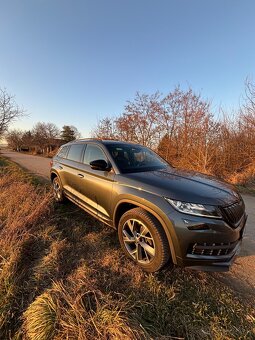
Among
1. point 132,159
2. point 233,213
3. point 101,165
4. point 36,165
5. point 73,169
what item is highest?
point 132,159

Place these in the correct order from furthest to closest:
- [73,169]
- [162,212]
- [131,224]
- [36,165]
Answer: [36,165], [73,169], [131,224], [162,212]

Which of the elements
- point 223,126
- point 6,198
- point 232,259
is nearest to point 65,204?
point 6,198

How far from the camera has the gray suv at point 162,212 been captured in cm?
235

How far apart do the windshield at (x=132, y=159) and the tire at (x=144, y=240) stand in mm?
826

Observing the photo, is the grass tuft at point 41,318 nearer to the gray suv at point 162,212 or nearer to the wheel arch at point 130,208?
the gray suv at point 162,212

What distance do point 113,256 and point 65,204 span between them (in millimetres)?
2858

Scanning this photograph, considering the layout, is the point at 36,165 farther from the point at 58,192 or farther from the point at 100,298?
the point at 100,298

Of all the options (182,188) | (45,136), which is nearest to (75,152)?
(182,188)

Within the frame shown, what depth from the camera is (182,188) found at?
263 cm

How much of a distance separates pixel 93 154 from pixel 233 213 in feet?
8.69

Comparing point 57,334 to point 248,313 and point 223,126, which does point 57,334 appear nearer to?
point 248,313

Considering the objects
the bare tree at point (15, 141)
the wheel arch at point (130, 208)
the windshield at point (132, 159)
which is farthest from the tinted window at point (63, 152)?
the bare tree at point (15, 141)

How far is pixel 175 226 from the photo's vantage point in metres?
2.38

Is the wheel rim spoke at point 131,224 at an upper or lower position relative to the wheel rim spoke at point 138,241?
upper
